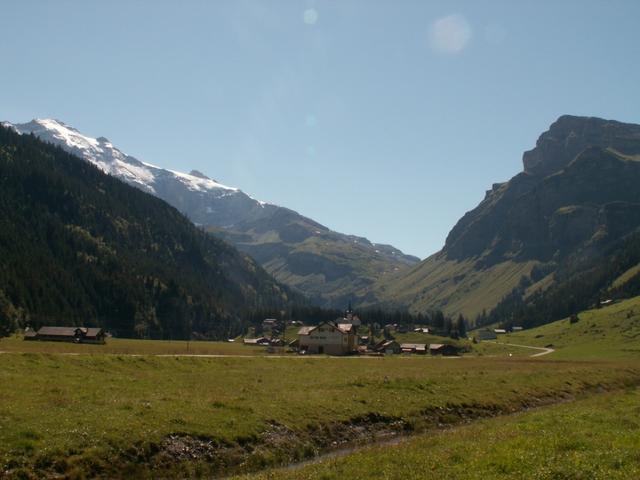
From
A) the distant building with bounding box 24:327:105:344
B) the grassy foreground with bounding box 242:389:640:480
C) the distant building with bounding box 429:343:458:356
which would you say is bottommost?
the grassy foreground with bounding box 242:389:640:480

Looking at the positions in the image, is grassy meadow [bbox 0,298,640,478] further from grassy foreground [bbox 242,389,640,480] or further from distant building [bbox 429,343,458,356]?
distant building [bbox 429,343,458,356]

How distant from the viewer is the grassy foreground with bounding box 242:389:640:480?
24906 mm

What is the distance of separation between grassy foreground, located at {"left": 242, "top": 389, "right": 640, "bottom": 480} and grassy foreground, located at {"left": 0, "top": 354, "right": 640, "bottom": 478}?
216 inches

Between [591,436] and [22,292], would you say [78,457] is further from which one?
[22,292]

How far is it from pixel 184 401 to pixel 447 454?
18111mm

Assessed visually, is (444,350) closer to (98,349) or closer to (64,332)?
(64,332)

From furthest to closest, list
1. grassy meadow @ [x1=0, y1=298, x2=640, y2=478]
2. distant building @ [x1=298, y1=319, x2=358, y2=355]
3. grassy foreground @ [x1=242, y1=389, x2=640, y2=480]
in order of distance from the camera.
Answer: distant building @ [x1=298, y1=319, x2=358, y2=355]
grassy meadow @ [x1=0, y1=298, x2=640, y2=478]
grassy foreground @ [x1=242, y1=389, x2=640, y2=480]

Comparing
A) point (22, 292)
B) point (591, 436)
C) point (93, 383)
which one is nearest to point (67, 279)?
point (22, 292)

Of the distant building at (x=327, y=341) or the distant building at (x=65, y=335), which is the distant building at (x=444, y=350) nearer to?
the distant building at (x=327, y=341)

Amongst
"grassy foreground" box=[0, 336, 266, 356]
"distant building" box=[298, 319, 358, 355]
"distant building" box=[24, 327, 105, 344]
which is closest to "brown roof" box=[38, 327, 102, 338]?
"distant building" box=[24, 327, 105, 344]

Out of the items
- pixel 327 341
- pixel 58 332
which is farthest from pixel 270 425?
pixel 327 341

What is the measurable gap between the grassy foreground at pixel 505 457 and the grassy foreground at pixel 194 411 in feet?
18.0

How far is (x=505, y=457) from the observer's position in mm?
27422

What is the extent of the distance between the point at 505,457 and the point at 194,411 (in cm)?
1884
